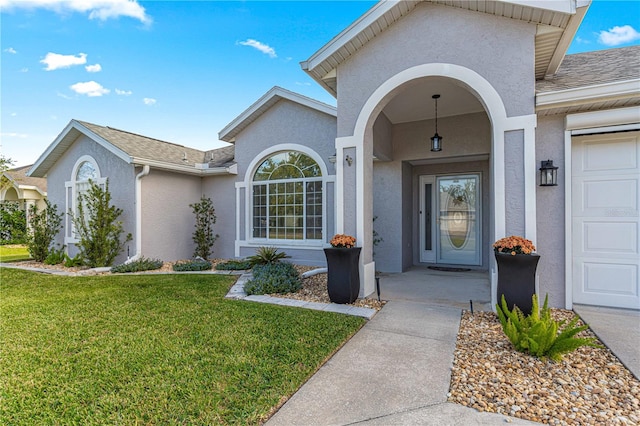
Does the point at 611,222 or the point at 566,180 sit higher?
the point at 566,180

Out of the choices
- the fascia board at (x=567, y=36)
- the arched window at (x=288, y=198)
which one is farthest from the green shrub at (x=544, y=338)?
the arched window at (x=288, y=198)

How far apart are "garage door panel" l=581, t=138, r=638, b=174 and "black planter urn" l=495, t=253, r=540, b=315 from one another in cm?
219

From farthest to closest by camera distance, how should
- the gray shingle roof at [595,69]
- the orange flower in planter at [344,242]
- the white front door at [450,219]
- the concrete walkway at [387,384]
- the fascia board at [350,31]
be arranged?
1. the white front door at [450,219]
2. the orange flower in planter at [344,242]
3. the fascia board at [350,31]
4. the gray shingle roof at [595,69]
5. the concrete walkway at [387,384]

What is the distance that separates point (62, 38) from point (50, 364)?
472 inches

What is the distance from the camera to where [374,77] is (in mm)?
5852

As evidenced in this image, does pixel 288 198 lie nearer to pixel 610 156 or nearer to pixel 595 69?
pixel 610 156

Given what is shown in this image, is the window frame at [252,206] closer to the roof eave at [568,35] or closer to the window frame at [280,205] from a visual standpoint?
the window frame at [280,205]

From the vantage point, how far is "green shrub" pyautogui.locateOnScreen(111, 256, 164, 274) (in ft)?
30.0

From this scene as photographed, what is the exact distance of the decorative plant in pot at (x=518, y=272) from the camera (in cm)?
439

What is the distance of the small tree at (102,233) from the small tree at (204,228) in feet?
6.97

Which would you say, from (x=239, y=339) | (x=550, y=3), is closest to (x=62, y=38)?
(x=239, y=339)

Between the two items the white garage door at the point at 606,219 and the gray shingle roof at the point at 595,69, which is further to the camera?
the white garage door at the point at 606,219

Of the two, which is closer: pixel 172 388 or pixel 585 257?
pixel 172 388

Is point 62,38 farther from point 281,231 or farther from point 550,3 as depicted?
point 550,3
